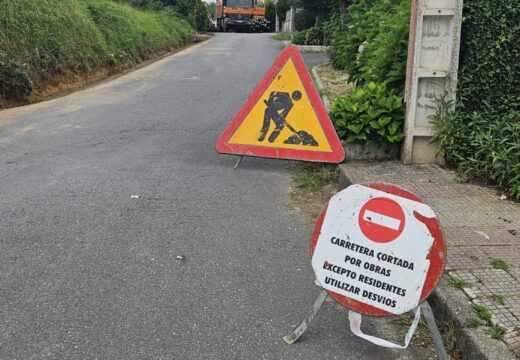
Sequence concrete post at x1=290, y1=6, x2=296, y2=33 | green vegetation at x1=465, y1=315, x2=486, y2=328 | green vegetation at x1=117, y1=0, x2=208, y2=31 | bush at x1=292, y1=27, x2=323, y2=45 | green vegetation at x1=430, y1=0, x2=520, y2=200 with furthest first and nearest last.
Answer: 1. concrete post at x1=290, y1=6, x2=296, y2=33
2. green vegetation at x1=117, y1=0, x2=208, y2=31
3. bush at x1=292, y1=27, x2=323, y2=45
4. green vegetation at x1=430, y1=0, x2=520, y2=200
5. green vegetation at x1=465, y1=315, x2=486, y2=328

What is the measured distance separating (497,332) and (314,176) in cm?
358

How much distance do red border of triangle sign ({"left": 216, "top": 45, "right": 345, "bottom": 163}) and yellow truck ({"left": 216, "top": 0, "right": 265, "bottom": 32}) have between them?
38.6 m

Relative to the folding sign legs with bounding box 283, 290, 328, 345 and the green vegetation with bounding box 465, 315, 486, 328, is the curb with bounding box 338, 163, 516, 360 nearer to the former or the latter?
the green vegetation with bounding box 465, 315, 486, 328

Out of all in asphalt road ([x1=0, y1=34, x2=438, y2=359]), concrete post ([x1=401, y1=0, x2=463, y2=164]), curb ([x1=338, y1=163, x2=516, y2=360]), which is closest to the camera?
curb ([x1=338, y1=163, x2=516, y2=360])

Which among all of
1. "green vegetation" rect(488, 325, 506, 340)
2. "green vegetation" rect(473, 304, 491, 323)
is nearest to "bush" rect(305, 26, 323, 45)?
"green vegetation" rect(473, 304, 491, 323)

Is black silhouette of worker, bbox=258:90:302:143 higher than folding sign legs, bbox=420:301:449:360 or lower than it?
higher

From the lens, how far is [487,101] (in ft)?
18.9

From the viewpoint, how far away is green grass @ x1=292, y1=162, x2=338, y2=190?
20.0 ft

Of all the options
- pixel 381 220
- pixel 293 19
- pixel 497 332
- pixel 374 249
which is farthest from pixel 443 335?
pixel 293 19

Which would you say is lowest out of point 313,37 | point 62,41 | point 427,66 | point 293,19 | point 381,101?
point 381,101

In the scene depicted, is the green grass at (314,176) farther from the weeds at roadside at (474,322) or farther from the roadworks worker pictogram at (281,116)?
the weeds at roadside at (474,322)

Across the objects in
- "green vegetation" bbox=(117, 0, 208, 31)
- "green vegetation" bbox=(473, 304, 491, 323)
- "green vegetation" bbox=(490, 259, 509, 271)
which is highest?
"green vegetation" bbox=(117, 0, 208, 31)

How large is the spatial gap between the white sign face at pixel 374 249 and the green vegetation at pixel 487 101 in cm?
270

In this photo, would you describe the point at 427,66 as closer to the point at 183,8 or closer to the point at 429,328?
the point at 429,328
